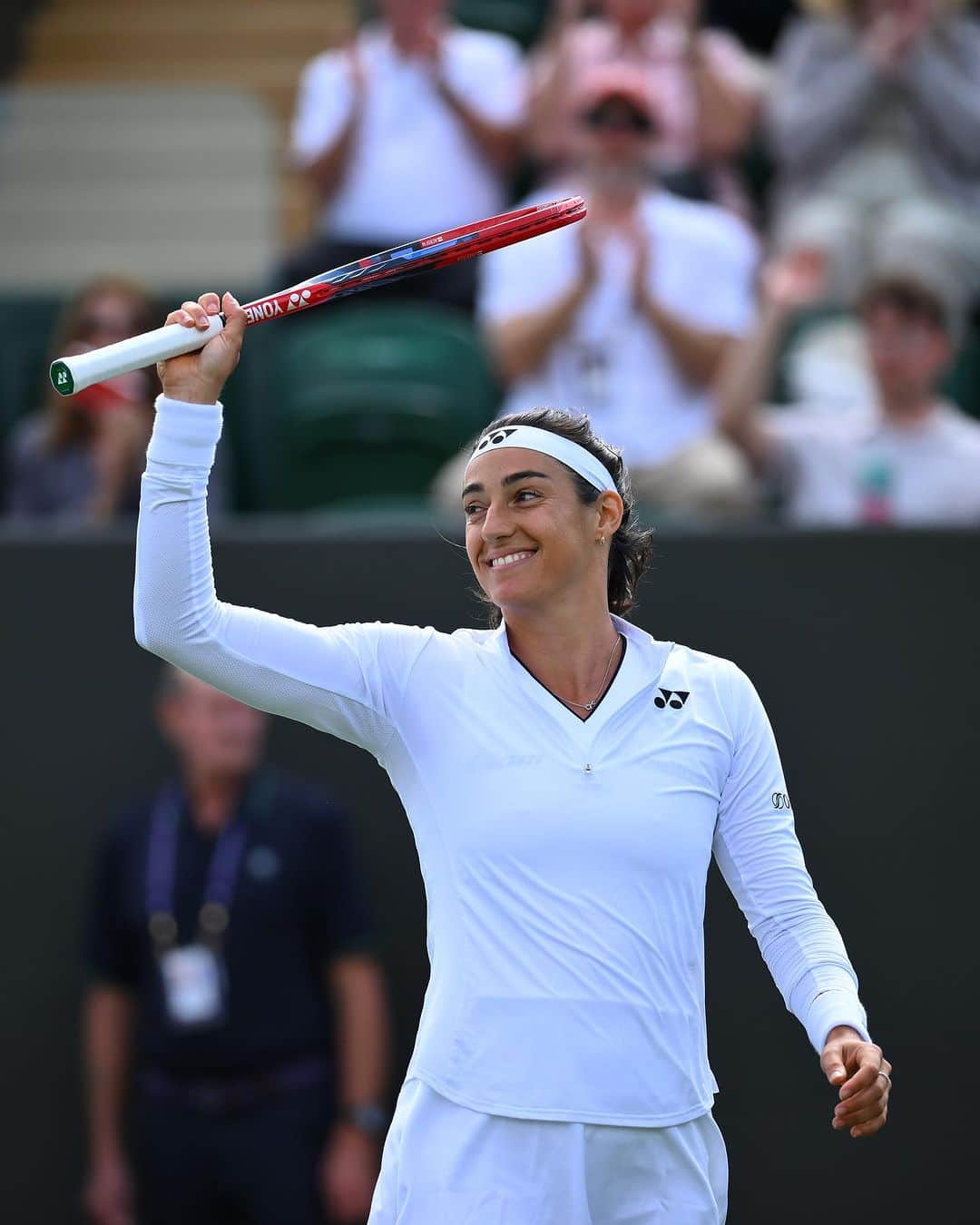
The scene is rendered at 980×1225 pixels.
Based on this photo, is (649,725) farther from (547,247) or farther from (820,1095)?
(547,247)

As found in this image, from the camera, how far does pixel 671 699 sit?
9.82 feet

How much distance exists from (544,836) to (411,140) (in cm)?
472

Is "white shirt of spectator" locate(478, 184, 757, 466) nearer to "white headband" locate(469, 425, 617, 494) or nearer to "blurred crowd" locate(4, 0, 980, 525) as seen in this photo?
"blurred crowd" locate(4, 0, 980, 525)

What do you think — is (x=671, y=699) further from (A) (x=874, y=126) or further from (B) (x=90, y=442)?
(A) (x=874, y=126)

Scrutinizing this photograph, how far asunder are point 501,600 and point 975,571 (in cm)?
283

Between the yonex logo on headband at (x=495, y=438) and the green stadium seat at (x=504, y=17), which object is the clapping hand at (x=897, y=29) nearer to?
the green stadium seat at (x=504, y=17)

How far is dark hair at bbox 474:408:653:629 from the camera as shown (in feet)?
10.1

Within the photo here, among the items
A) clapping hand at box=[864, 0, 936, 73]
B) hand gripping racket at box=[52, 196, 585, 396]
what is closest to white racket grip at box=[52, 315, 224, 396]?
hand gripping racket at box=[52, 196, 585, 396]

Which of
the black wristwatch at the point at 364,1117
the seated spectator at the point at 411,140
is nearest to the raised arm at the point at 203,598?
the black wristwatch at the point at 364,1117

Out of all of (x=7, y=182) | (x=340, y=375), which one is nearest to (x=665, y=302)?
(x=340, y=375)

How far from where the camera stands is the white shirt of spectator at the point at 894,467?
559 cm

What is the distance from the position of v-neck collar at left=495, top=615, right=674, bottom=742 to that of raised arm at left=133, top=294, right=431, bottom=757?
241 mm

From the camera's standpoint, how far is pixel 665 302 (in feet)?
19.7

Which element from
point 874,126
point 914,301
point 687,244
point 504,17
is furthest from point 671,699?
point 504,17
